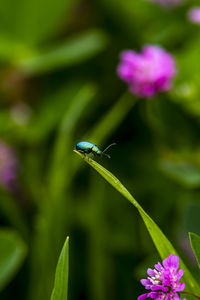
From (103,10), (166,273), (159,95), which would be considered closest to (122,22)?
(103,10)

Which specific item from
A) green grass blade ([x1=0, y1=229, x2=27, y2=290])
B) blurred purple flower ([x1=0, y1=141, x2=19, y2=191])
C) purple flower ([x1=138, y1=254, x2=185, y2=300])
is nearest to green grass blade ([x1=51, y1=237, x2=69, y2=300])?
purple flower ([x1=138, y1=254, x2=185, y2=300])

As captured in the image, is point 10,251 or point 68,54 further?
point 68,54

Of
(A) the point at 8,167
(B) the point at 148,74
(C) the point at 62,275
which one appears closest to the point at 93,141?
(B) the point at 148,74

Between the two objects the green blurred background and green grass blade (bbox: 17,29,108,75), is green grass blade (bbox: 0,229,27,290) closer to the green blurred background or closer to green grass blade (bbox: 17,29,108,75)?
the green blurred background

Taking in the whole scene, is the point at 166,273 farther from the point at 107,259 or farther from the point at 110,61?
the point at 110,61

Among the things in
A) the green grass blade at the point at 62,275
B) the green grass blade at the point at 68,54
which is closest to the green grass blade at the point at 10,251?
the green grass blade at the point at 62,275

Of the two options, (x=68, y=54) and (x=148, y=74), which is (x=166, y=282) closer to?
(x=148, y=74)
